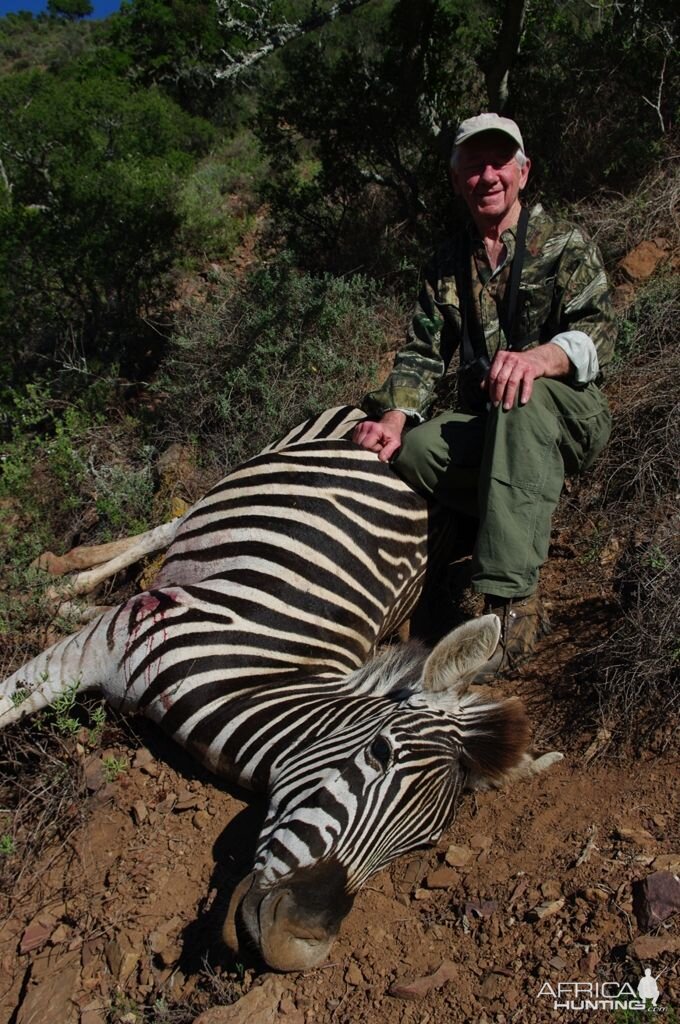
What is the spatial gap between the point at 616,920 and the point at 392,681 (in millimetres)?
926

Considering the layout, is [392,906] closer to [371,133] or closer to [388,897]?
[388,897]

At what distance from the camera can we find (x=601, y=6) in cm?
604

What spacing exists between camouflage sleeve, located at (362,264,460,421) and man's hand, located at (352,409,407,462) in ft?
0.17

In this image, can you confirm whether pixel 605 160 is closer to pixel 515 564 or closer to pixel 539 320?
pixel 539 320

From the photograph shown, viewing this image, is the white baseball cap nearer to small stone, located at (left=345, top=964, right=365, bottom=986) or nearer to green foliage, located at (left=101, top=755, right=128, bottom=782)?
green foliage, located at (left=101, top=755, right=128, bottom=782)

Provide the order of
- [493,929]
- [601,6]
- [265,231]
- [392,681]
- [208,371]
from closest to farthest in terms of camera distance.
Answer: [493,929], [392,681], [208,371], [601,6], [265,231]

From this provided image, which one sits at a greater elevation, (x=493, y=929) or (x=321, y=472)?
(x=321, y=472)

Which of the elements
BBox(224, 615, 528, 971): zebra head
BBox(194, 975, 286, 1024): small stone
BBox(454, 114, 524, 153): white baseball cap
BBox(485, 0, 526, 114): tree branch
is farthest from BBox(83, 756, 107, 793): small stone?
BBox(485, 0, 526, 114): tree branch

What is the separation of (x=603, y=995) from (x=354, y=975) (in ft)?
2.02

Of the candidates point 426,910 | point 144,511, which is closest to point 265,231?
point 144,511

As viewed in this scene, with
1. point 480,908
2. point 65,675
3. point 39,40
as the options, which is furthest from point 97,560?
point 39,40

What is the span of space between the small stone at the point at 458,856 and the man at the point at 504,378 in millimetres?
633

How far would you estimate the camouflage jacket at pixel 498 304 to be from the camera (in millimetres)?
3139

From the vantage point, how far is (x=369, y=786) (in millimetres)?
2090
